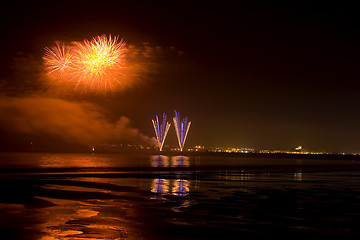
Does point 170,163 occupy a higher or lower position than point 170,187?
higher

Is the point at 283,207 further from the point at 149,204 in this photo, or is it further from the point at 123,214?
the point at 123,214

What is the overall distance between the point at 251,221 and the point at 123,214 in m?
4.60

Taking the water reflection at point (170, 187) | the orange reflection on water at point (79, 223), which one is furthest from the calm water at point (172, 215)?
the water reflection at point (170, 187)

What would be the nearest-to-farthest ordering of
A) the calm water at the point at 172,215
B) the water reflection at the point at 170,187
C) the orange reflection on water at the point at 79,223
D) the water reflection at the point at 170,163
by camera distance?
the orange reflection on water at the point at 79,223 → the calm water at the point at 172,215 → the water reflection at the point at 170,187 → the water reflection at the point at 170,163

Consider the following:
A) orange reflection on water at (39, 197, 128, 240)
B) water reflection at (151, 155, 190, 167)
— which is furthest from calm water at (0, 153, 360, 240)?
water reflection at (151, 155, 190, 167)

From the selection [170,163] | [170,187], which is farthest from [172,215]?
[170,163]

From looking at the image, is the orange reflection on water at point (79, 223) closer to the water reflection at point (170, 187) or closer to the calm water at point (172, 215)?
the calm water at point (172, 215)

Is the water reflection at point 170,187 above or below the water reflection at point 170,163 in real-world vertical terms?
below

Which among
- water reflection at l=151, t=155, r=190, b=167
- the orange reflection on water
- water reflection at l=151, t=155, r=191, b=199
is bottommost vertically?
the orange reflection on water

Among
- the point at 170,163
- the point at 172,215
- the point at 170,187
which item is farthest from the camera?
the point at 170,163

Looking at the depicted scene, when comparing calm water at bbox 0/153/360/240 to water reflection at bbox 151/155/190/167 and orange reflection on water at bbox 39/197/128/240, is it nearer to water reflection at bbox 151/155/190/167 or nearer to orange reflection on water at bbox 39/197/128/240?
orange reflection on water at bbox 39/197/128/240

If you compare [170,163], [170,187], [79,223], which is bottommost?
[79,223]

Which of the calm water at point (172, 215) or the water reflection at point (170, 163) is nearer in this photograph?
the calm water at point (172, 215)

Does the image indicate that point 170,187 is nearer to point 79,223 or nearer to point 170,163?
point 79,223
